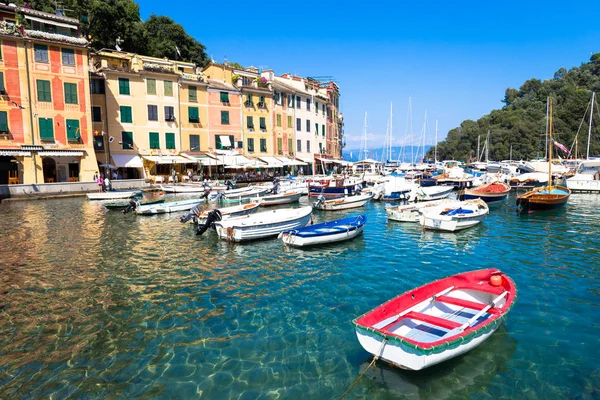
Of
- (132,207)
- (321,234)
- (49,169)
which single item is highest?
(49,169)

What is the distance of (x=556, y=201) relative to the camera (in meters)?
25.8

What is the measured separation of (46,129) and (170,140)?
1242cm

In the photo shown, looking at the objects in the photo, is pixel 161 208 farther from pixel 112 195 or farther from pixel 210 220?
pixel 112 195

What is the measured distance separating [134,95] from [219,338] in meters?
40.0

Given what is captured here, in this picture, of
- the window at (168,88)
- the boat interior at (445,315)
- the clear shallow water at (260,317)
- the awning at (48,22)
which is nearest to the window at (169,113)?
the window at (168,88)

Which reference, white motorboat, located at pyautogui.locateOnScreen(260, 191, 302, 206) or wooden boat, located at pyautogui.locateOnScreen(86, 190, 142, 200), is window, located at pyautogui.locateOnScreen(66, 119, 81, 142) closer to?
wooden boat, located at pyautogui.locateOnScreen(86, 190, 142, 200)

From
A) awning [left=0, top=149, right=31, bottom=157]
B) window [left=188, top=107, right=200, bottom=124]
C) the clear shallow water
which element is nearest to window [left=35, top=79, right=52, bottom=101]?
awning [left=0, top=149, right=31, bottom=157]

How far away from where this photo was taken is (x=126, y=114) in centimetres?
4141

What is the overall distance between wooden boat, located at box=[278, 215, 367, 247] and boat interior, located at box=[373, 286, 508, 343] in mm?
7940

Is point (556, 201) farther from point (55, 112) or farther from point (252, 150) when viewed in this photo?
point (55, 112)

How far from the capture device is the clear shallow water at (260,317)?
6.92m

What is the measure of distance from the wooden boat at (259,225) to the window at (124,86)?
30080 millimetres

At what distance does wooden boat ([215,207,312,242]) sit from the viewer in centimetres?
1736

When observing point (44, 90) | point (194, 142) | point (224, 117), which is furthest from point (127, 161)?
point (224, 117)
